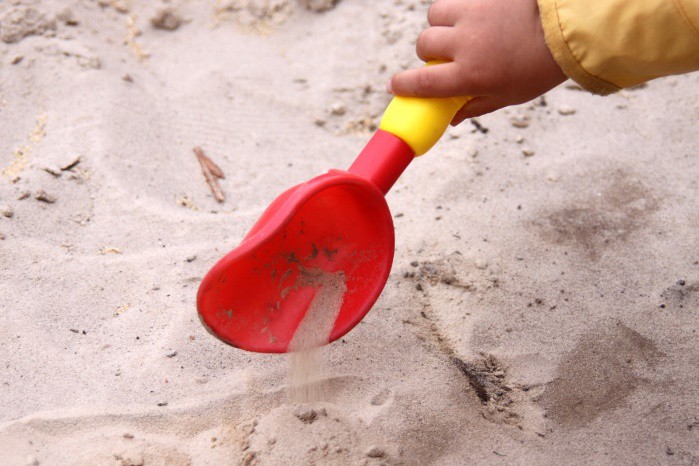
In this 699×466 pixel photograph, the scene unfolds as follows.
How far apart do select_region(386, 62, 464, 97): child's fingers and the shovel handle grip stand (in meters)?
0.02

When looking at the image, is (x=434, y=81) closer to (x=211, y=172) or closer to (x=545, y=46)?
(x=545, y=46)

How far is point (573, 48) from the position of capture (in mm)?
997

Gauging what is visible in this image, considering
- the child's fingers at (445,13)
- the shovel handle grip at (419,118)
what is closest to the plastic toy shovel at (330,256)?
the shovel handle grip at (419,118)

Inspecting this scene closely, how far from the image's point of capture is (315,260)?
1.21 m

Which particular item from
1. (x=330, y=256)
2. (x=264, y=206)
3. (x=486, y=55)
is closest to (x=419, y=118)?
(x=486, y=55)

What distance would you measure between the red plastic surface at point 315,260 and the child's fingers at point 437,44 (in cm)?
14

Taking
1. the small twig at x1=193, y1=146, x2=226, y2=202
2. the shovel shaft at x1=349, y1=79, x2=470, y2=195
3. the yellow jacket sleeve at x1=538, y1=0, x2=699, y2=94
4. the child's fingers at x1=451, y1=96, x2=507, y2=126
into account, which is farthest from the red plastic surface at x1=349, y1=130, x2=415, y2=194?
the small twig at x1=193, y1=146, x2=226, y2=202

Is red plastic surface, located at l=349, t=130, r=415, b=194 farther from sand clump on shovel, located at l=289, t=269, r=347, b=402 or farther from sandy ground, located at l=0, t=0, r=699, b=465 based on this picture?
sandy ground, located at l=0, t=0, r=699, b=465

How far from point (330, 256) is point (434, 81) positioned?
331 millimetres

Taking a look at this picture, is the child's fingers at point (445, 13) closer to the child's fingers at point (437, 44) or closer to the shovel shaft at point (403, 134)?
the child's fingers at point (437, 44)

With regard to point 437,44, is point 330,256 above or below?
below

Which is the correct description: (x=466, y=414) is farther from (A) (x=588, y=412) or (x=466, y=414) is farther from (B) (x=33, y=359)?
(B) (x=33, y=359)

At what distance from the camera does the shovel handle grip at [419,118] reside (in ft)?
3.72

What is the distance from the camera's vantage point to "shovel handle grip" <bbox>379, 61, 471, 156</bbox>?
1133 mm
